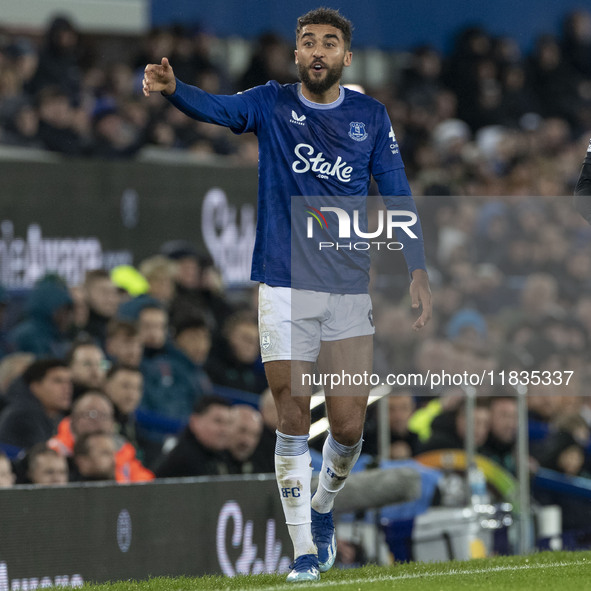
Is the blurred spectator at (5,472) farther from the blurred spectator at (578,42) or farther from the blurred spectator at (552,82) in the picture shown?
the blurred spectator at (578,42)

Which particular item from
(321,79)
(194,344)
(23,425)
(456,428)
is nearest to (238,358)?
(194,344)

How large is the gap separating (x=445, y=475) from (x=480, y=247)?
4.46m

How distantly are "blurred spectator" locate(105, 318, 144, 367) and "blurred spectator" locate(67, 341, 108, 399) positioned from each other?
447 millimetres

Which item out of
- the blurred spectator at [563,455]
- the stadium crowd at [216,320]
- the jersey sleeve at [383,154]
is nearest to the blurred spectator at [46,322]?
the stadium crowd at [216,320]

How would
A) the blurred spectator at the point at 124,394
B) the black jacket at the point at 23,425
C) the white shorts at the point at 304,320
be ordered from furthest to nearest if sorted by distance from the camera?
the blurred spectator at the point at 124,394 < the black jacket at the point at 23,425 < the white shorts at the point at 304,320

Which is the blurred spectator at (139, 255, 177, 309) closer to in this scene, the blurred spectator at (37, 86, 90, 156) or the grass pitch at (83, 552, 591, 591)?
the blurred spectator at (37, 86, 90, 156)

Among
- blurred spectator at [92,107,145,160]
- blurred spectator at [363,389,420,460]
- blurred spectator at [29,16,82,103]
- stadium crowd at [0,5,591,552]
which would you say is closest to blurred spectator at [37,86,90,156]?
stadium crowd at [0,5,591,552]

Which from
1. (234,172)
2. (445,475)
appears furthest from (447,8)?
(445,475)

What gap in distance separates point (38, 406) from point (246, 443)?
4.51 feet

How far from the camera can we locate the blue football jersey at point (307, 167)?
19.0ft

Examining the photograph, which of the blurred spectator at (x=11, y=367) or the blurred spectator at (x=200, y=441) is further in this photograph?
the blurred spectator at (x=11, y=367)

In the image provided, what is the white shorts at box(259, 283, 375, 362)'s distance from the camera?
5754 millimetres

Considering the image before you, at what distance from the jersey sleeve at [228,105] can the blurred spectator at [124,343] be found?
335 cm

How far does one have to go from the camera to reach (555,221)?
43.7 feet
